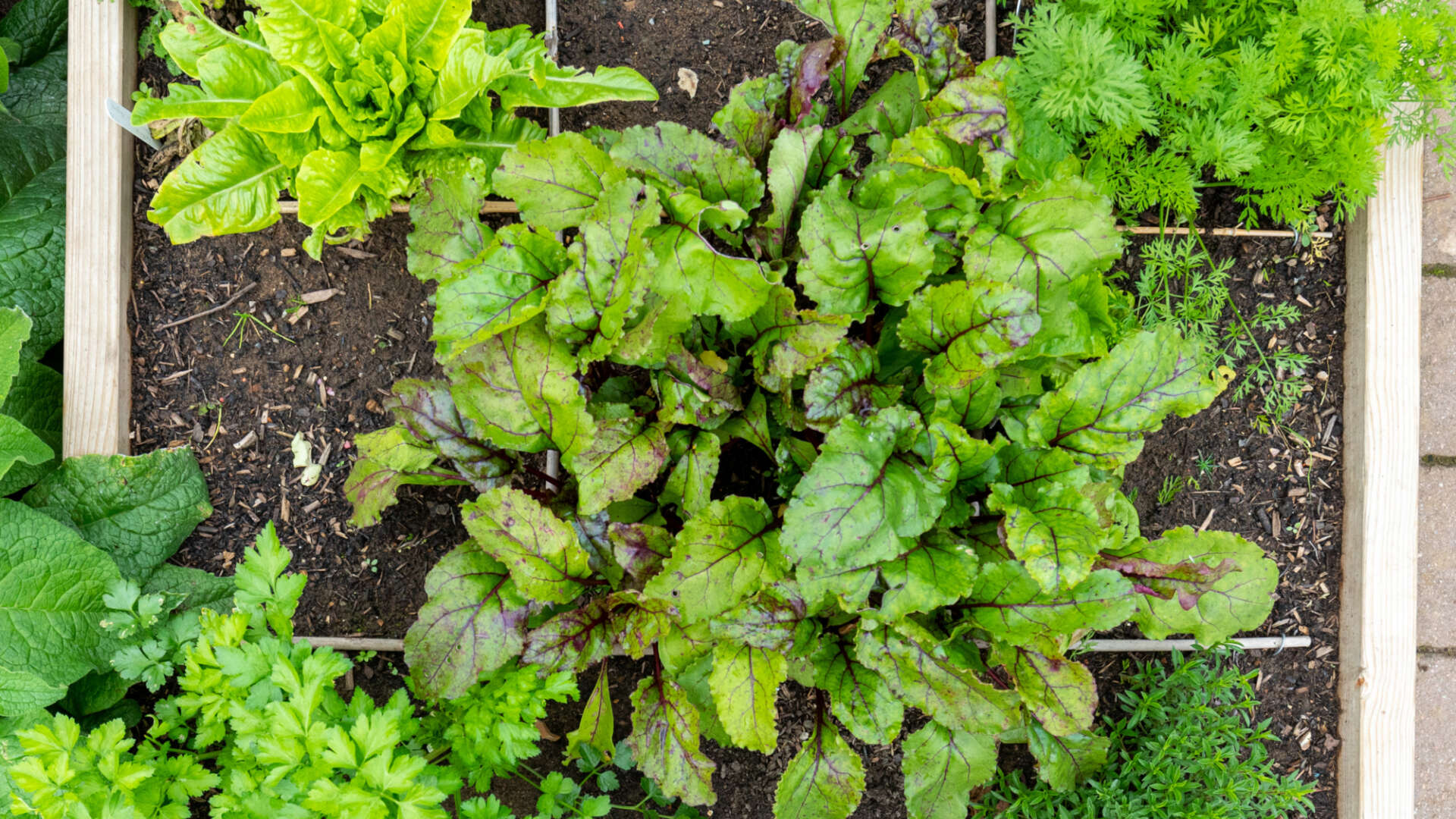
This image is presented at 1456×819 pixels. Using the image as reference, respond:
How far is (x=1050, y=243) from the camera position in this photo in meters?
1.89

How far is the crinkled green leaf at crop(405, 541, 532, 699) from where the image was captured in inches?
74.7

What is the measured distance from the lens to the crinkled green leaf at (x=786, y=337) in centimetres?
185

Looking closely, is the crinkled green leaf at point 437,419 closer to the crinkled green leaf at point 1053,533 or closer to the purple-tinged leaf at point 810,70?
the purple-tinged leaf at point 810,70

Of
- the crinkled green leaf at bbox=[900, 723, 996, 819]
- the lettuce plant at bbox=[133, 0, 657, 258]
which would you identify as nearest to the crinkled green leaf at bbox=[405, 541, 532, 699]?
the lettuce plant at bbox=[133, 0, 657, 258]

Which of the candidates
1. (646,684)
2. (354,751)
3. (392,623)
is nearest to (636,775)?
(646,684)

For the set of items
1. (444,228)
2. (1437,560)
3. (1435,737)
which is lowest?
(1435,737)

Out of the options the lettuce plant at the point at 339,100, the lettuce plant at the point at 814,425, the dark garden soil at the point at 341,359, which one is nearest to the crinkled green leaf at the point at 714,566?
the lettuce plant at the point at 814,425

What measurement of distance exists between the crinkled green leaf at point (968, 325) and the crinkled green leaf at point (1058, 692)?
1.94ft

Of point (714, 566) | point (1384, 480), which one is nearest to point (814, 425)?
point (714, 566)

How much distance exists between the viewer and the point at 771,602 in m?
1.92

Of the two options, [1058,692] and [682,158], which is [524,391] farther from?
[1058,692]

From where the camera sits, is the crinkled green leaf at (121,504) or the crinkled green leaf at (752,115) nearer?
the crinkled green leaf at (752,115)

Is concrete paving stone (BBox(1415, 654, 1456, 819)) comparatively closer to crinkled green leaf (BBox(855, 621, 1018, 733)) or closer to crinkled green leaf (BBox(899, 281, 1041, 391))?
crinkled green leaf (BBox(855, 621, 1018, 733))

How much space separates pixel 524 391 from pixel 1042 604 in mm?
1096
